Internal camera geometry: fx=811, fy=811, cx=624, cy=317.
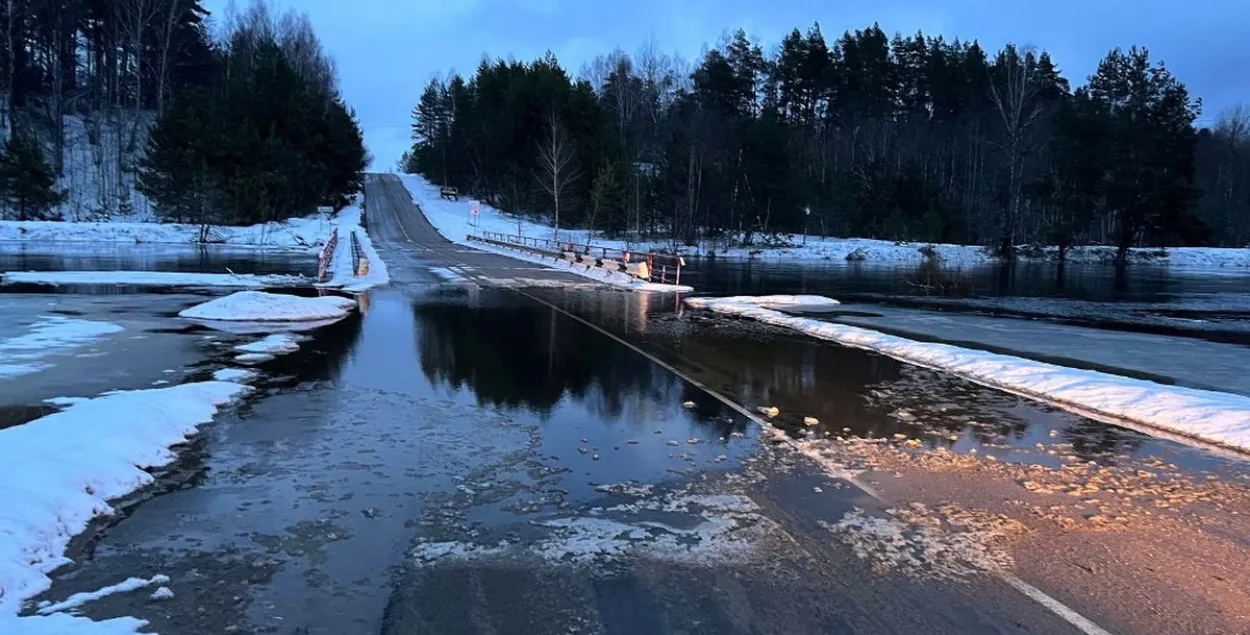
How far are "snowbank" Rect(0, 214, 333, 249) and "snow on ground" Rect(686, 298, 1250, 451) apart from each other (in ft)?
149

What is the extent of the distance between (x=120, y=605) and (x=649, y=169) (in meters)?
74.8

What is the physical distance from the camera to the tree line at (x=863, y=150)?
2510 inches

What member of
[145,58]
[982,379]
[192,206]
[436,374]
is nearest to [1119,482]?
[982,379]

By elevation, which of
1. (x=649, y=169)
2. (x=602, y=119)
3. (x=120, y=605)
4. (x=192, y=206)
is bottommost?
(x=120, y=605)

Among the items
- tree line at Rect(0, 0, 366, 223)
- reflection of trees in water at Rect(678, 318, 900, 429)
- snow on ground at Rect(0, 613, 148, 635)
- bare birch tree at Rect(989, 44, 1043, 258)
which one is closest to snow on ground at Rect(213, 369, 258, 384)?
reflection of trees in water at Rect(678, 318, 900, 429)

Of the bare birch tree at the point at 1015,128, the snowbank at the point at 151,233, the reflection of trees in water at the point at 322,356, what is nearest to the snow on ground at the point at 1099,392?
the reflection of trees in water at the point at 322,356

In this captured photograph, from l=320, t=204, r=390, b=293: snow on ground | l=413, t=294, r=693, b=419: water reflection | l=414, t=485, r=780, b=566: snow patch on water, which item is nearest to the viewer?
l=414, t=485, r=780, b=566: snow patch on water

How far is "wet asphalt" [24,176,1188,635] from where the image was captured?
4234mm

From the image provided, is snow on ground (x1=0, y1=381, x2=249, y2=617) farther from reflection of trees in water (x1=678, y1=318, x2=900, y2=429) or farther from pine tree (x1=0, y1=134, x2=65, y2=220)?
pine tree (x1=0, y1=134, x2=65, y2=220)

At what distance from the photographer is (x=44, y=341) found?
503 inches

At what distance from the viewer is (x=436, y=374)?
11.1 m

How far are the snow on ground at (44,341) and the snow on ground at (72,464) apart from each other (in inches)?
111

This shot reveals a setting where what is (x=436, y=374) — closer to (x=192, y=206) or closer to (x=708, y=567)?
(x=708, y=567)

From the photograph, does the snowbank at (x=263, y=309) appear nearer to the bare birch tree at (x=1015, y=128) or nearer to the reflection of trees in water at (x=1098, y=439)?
the reflection of trees in water at (x=1098, y=439)
